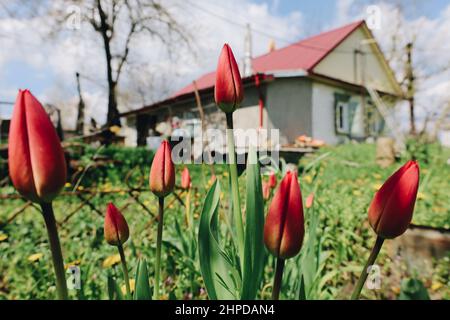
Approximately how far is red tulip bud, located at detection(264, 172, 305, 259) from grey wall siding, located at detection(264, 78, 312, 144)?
7350 millimetres

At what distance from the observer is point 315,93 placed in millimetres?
8758

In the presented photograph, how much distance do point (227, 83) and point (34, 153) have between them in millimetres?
213

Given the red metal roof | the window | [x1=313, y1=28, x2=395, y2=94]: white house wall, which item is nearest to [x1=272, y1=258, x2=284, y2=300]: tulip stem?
the red metal roof

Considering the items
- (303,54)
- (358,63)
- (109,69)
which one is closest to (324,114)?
(303,54)

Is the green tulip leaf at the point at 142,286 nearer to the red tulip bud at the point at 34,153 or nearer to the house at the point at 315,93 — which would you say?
the red tulip bud at the point at 34,153

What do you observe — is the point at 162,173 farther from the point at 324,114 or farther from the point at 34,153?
the point at 324,114

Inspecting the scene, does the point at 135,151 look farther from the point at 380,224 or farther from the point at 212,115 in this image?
the point at 380,224

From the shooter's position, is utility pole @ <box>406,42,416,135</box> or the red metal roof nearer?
utility pole @ <box>406,42,416,135</box>

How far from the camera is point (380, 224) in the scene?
1.00 ft

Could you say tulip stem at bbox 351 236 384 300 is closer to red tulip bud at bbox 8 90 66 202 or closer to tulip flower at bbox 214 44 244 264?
tulip flower at bbox 214 44 244 264

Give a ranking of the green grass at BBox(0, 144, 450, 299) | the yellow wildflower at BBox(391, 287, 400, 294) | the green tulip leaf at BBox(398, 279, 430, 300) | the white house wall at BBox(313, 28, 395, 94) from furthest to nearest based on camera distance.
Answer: the white house wall at BBox(313, 28, 395, 94) → the yellow wildflower at BBox(391, 287, 400, 294) → the green grass at BBox(0, 144, 450, 299) → the green tulip leaf at BBox(398, 279, 430, 300)

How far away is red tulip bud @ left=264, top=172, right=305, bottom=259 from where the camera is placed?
28 cm
